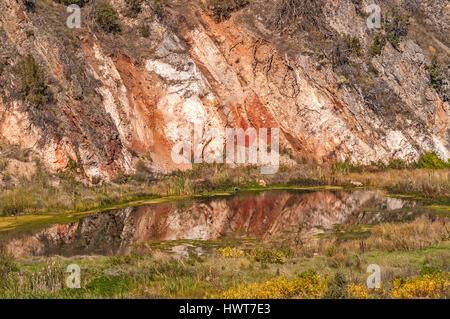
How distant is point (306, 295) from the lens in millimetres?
11094

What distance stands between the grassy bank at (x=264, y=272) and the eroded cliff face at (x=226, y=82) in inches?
705

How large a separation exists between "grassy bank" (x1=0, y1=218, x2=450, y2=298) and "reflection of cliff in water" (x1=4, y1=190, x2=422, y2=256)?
2.63 metres

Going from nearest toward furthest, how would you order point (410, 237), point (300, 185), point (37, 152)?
1. point (410, 237)
2. point (37, 152)
3. point (300, 185)

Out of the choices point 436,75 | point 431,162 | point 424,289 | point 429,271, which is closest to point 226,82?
point 431,162

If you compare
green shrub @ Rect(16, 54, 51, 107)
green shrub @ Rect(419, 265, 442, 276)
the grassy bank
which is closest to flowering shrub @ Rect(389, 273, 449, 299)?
the grassy bank

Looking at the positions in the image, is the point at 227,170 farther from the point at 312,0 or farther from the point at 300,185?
the point at 312,0

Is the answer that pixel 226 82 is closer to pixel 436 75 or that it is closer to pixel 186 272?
pixel 436 75

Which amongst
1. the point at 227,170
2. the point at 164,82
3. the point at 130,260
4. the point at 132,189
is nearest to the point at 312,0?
the point at 164,82

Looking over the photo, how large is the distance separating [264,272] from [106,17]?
32854 millimetres

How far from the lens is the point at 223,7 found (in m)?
46.1

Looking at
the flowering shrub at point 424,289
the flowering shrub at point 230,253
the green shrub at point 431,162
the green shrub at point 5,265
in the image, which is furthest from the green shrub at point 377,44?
the green shrub at point 5,265

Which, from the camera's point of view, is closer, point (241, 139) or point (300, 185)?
point (300, 185)

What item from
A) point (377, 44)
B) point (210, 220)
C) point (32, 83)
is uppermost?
point (377, 44)

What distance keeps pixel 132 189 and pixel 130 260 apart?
574 inches
